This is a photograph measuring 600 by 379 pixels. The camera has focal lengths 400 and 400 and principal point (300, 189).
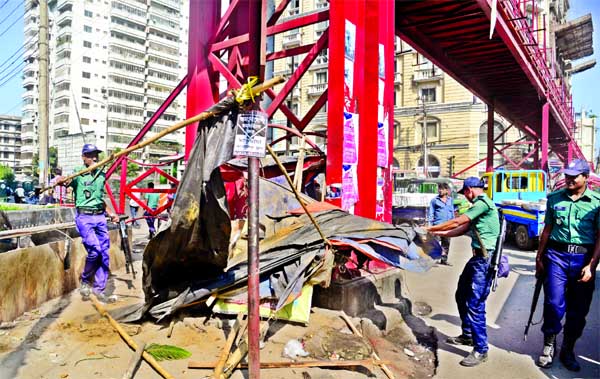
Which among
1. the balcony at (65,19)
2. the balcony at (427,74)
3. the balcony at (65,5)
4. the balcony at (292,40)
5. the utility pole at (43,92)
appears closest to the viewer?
the utility pole at (43,92)

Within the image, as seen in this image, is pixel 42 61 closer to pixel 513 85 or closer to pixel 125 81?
pixel 513 85

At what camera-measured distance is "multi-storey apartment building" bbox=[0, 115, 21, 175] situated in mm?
86938

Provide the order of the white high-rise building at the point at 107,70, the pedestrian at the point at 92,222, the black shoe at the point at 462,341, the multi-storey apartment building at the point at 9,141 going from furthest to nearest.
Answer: the multi-storey apartment building at the point at 9,141, the white high-rise building at the point at 107,70, the pedestrian at the point at 92,222, the black shoe at the point at 462,341

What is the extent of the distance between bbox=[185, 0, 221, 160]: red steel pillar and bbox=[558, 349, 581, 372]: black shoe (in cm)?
508

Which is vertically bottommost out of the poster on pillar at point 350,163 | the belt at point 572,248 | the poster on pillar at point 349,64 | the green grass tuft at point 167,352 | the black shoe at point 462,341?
the black shoe at point 462,341

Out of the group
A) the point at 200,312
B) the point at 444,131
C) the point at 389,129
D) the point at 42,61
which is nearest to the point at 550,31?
the point at 444,131

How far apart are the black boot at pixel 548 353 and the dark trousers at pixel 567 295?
0.21 ft

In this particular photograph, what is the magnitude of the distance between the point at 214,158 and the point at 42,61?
13203 millimetres

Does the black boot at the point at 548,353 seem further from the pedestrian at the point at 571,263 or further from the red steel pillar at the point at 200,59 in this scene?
the red steel pillar at the point at 200,59

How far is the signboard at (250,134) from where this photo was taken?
2.74 metres

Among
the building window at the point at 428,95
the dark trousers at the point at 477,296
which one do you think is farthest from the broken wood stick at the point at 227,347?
the building window at the point at 428,95

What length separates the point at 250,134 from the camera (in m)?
2.76

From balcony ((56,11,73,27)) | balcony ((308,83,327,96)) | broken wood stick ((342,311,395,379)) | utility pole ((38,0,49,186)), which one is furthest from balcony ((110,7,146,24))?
broken wood stick ((342,311,395,379))

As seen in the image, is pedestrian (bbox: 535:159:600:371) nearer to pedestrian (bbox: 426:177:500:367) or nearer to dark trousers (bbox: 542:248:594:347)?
dark trousers (bbox: 542:248:594:347)
